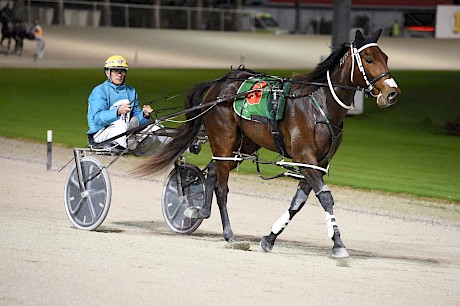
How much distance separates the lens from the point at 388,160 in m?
18.9

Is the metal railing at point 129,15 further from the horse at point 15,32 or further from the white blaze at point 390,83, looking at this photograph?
the white blaze at point 390,83

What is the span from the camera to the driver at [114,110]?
10711 mm

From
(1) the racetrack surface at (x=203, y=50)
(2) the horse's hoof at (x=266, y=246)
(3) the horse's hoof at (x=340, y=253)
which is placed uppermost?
(3) the horse's hoof at (x=340, y=253)

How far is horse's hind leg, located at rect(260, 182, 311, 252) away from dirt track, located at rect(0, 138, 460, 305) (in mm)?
141

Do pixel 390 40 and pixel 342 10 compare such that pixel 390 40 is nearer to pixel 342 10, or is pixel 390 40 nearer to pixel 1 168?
pixel 342 10

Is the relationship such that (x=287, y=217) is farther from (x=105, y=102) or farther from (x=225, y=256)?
(x=105, y=102)

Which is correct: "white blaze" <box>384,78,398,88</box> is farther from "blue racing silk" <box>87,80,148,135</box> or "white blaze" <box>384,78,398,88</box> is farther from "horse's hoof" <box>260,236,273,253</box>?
"blue racing silk" <box>87,80,148,135</box>

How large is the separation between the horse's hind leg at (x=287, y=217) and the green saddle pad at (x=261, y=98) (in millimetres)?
689

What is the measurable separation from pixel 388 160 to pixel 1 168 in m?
6.80

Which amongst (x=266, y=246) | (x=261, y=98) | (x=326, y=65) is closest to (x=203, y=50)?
(x=261, y=98)

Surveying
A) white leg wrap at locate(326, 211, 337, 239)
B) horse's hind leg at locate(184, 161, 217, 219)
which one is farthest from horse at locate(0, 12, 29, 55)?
white leg wrap at locate(326, 211, 337, 239)

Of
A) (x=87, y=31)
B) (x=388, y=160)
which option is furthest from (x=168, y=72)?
(x=388, y=160)

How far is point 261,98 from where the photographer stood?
1001 cm

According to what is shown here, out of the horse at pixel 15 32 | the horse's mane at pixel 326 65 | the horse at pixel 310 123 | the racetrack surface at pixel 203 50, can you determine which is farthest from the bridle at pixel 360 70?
the horse at pixel 15 32
